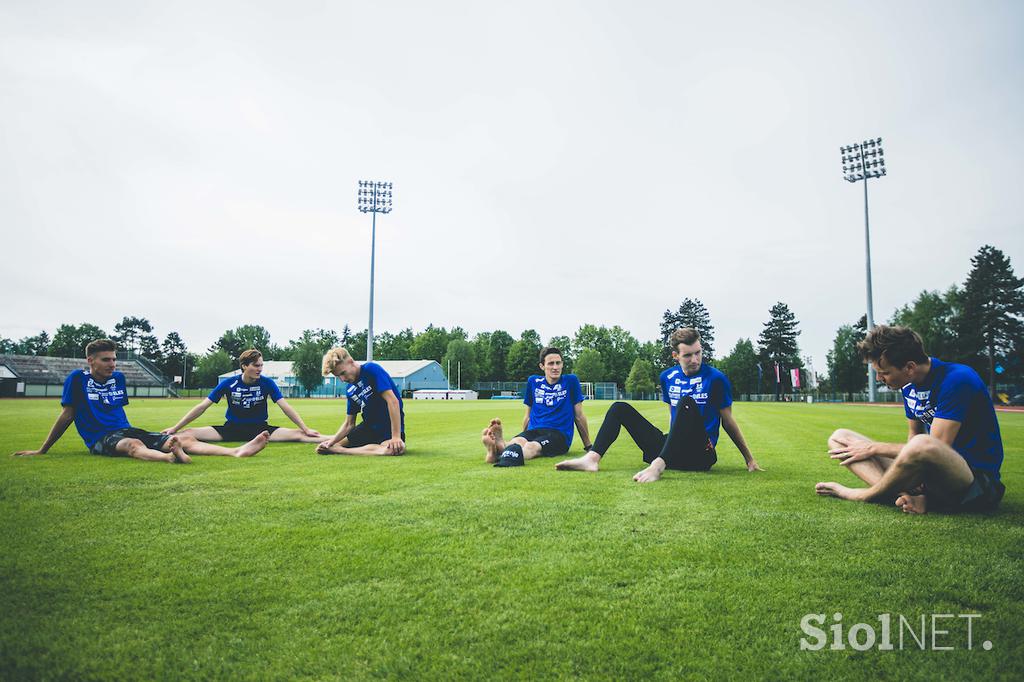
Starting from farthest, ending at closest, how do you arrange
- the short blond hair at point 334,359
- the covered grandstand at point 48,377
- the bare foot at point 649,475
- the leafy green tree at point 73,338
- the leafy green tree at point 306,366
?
the leafy green tree at point 73,338
the leafy green tree at point 306,366
the covered grandstand at point 48,377
the short blond hair at point 334,359
the bare foot at point 649,475

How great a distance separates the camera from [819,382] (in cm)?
13100

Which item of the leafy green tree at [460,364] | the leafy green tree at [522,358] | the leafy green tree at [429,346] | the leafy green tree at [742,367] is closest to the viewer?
the leafy green tree at [742,367]

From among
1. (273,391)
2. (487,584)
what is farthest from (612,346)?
(487,584)

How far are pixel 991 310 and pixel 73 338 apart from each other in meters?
158

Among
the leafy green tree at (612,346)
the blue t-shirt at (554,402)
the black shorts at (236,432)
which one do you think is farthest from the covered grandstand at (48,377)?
the leafy green tree at (612,346)

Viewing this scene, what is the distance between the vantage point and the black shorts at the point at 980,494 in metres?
3.89

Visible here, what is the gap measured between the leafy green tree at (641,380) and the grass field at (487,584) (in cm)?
8260

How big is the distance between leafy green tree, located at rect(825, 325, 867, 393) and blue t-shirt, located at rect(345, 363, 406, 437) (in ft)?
334

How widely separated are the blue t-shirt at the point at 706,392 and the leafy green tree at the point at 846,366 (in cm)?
10102

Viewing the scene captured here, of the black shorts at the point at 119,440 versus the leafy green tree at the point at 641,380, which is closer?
the black shorts at the point at 119,440

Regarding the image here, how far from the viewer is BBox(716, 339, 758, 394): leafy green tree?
323ft

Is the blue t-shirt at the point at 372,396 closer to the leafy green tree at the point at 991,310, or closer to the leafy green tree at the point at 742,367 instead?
the leafy green tree at the point at 991,310

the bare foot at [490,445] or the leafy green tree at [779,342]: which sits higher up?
the leafy green tree at [779,342]

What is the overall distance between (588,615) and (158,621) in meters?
1.79
